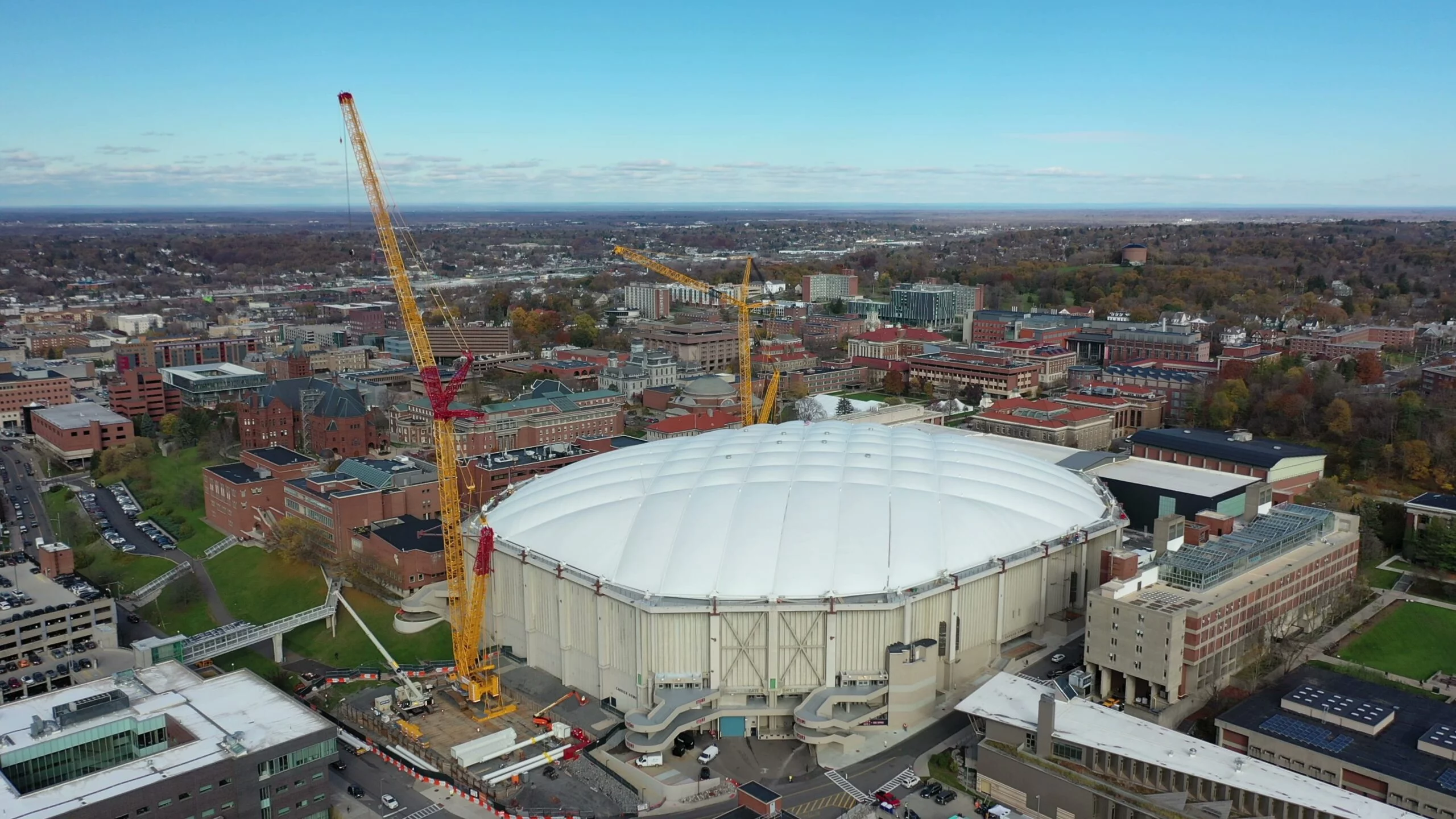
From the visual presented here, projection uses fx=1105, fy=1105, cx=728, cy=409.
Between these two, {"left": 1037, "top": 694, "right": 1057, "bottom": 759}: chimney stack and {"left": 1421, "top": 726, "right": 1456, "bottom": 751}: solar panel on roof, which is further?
{"left": 1037, "top": 694, "right": 1057, "bottom": 759}: chimney stack

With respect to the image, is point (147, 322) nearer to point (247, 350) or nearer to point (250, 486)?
point (247, 350)

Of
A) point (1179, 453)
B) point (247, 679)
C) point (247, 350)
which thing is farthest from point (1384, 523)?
point (247, 350)

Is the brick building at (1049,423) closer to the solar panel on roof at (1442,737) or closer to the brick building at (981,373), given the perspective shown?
the brick building at (981,373)

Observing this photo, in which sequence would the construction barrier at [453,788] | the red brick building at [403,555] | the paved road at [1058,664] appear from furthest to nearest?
the red brick building at [403,555]
the paved road at [1058,664]
the construction barrier at [453,788]

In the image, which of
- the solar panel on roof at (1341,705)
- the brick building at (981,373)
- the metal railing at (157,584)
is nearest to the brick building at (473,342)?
the brick building at (981,373)

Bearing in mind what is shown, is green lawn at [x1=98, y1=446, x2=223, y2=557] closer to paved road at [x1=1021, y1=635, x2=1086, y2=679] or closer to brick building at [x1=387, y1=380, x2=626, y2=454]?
brick building at [x1=387, y1=380, x2=626, y2=454]

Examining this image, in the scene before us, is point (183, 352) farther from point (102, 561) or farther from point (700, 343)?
point (102, 561)

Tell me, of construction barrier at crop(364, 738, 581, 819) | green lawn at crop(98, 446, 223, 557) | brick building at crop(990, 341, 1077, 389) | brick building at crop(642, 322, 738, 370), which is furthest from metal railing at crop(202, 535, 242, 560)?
brick building at crop(990, 341, 1077, 389)
